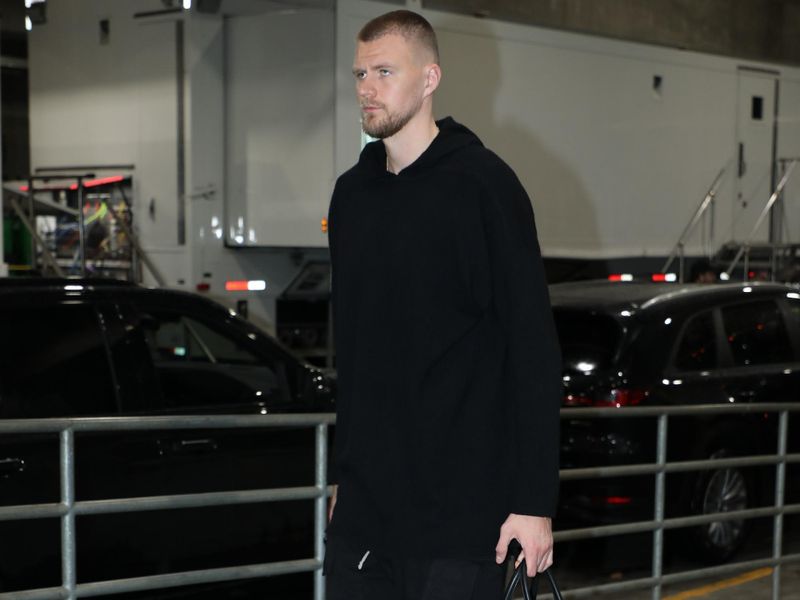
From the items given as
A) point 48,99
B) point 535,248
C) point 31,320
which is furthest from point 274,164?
point 535,248

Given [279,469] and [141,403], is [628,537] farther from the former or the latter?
[141,403]

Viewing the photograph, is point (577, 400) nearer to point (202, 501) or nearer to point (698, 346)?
point (698, 346)

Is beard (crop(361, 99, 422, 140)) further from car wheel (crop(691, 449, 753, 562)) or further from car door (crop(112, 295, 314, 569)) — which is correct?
car wheel (crop(691, 449, 753, 562))

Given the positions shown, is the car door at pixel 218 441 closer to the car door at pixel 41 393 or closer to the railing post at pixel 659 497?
the car door at pixel 41 393

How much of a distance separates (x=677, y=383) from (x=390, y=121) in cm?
474

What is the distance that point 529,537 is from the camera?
2.68 metres

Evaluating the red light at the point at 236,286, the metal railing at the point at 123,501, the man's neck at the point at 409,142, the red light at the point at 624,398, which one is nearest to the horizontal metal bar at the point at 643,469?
the metal railing at the point at 123,501

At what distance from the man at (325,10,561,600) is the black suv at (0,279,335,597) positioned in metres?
2.62

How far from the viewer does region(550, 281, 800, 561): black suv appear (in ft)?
23.0

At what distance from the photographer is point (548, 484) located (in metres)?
2.68

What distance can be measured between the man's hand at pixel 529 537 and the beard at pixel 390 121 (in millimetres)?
888

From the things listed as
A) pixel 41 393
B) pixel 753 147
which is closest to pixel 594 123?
pixel 753 147

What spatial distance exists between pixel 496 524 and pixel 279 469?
3.27m

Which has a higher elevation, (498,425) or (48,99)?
(48,99)
